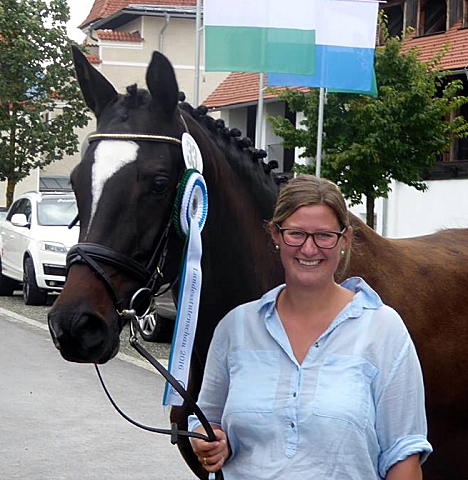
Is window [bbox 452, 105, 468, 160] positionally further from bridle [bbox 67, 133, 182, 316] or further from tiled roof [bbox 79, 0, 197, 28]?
tiled roof [bbox 79, 0, 197, 28]

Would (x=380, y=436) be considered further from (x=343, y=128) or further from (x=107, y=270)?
→ (x=343, y=128)

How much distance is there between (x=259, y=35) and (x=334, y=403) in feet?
37.3

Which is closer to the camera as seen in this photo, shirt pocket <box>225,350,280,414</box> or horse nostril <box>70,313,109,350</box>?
shirt pocket <box>225,350,280,414</box>

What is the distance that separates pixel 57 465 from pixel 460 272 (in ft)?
11.5

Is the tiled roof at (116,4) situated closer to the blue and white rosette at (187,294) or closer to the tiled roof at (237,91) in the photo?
the tiled roof at (237,91)

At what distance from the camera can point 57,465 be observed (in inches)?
271

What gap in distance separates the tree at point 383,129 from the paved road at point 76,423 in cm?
787

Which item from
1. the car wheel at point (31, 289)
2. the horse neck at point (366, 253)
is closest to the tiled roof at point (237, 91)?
the car wheel at point (31, 289)

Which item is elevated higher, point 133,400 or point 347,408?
point 347,408

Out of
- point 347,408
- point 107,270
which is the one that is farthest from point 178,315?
point 347,408

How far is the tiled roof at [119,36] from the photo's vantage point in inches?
1662

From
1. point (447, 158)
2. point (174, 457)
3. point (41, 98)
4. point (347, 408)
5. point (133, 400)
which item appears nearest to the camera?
point (347, 408)

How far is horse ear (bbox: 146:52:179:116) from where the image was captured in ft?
11.0

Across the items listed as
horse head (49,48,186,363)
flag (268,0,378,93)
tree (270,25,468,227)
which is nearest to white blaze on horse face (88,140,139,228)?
horse head (49,48,186,363)
